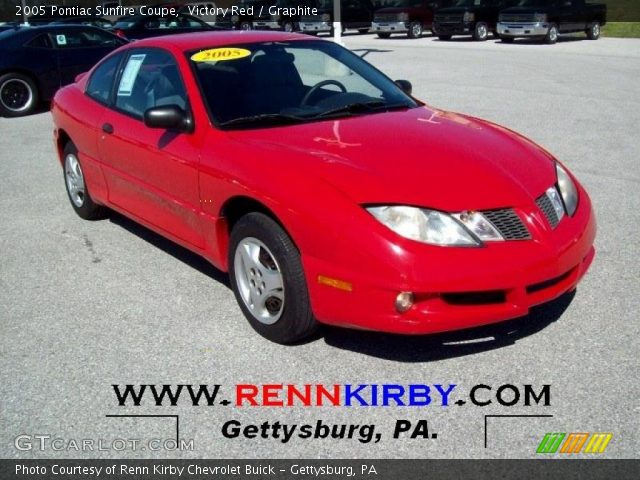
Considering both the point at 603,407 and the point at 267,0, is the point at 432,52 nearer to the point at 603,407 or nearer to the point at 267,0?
the point at 267,0

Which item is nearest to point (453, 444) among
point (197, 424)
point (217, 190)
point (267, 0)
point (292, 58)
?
point (197, 424)

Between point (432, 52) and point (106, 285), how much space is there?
732 inches

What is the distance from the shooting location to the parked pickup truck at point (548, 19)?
79.3 ft

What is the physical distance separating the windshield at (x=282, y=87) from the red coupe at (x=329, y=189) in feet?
0.04

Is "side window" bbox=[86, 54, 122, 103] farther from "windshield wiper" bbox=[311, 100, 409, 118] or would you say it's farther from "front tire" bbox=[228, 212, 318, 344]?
"front tire" bbox=[228, 212, 318, 344]

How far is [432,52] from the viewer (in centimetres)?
2222

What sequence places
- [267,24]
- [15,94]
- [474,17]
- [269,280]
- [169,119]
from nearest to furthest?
[269,280]
[169,119]
[15,94]
[474,17]
[267,24]

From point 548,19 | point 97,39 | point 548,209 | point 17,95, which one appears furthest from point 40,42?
point 548,19

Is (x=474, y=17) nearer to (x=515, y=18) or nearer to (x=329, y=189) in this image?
(x=515, y=18)

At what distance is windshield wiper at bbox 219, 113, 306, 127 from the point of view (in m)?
4.47

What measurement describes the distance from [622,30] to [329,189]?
2818 cm

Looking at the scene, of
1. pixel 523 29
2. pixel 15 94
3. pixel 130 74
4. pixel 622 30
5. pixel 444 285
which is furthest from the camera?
pixel 622 30

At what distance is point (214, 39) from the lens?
5.23 metres

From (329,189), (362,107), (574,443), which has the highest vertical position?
(362,107)
